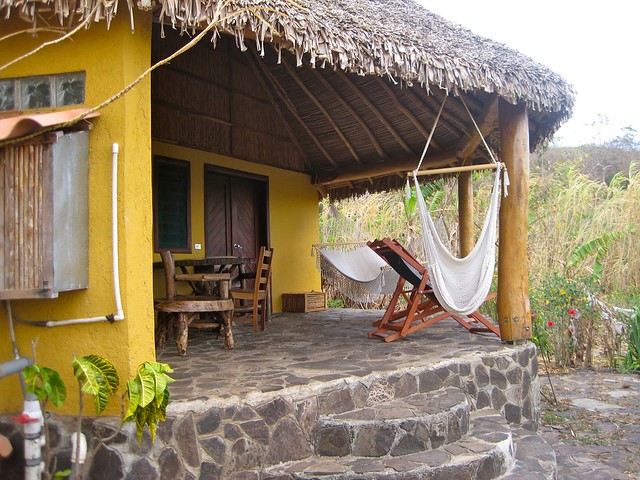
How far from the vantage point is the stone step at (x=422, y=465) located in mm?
A: 2674

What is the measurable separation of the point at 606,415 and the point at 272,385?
3424mm

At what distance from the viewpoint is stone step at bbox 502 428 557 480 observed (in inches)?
117

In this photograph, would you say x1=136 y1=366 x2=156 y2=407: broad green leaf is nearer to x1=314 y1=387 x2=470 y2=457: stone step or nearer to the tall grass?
x1=314 y1=387 x2=470 y2=457: stone step

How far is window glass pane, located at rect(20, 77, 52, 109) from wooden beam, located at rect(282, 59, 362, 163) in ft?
11.0

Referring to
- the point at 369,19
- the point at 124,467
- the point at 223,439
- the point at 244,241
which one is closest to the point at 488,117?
the point at 369,19

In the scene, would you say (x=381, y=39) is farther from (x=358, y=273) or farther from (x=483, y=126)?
(x=358, y=273)

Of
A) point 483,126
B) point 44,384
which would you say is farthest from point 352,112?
point 44,384

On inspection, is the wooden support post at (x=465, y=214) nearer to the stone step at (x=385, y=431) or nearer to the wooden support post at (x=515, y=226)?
A: the wooden support post at (x=515, y=226)

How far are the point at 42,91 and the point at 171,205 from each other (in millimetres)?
2815

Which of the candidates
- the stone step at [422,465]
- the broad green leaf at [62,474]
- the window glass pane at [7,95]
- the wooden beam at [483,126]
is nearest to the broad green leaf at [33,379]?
the broad green leaf at [62,474]

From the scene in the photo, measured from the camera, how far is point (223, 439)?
2760mm

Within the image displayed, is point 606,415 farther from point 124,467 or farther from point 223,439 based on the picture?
point 124,467

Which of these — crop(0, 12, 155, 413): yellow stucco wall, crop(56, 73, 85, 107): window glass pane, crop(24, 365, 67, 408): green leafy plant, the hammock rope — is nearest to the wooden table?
crop(0, 12, 155, 413): yellow stucco wall

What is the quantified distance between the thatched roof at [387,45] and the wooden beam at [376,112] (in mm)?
80
